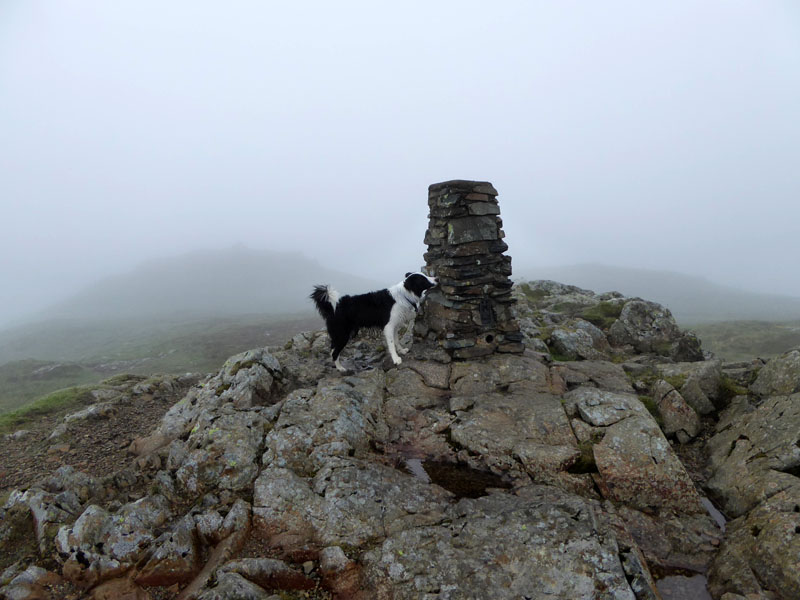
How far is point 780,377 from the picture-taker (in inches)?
397

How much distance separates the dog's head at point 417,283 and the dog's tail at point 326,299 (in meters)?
2.60

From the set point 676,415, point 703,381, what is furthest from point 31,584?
point 703,381

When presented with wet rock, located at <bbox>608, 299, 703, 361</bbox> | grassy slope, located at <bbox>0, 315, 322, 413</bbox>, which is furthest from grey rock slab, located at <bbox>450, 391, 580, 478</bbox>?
grassy slope, located at <bbox>0, 315, 322, 413</bbox>

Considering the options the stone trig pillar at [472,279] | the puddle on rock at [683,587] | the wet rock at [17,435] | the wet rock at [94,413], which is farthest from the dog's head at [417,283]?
the wet rock at [17,435]

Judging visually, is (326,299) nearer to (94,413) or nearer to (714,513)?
(94,413)

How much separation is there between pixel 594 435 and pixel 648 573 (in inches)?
134

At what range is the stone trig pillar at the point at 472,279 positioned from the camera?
1360 centimetres

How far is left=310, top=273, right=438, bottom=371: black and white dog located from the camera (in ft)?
42.7

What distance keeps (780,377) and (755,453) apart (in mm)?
3179

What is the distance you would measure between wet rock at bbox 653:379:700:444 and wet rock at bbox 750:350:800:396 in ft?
6.17

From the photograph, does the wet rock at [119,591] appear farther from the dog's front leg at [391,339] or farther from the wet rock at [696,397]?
the wet rock at [696,397]

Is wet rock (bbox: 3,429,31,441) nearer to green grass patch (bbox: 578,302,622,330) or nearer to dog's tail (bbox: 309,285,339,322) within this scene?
dog's tail (bbox: 309,285,339,322)

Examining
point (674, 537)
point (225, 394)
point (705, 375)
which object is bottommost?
point (674, 537)

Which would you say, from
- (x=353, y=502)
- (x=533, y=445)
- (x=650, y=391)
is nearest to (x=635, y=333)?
(x=650, y=391)
